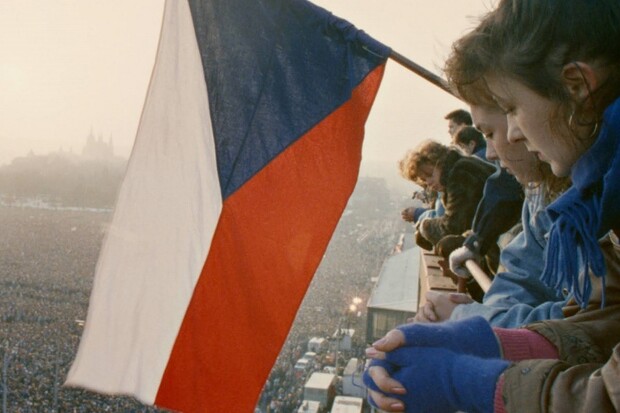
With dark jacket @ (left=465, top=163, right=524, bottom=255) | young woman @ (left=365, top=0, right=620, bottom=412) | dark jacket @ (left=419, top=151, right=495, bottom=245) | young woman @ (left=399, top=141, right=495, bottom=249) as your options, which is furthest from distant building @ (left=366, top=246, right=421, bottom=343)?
young woman @ (left=365, top=0, right=620, bottom=412)

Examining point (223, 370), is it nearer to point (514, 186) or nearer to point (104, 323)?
point (104, 323)

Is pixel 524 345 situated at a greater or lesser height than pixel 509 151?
lesser

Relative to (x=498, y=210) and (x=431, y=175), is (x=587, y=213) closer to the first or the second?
(x=498, y=210)

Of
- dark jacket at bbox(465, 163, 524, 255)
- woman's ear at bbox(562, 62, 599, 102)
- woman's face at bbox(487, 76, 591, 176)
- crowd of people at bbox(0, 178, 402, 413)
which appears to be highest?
woman's ear at bbox(562, 62, 599, 102)

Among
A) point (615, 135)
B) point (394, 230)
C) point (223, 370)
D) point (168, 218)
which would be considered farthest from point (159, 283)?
point (394, 230)

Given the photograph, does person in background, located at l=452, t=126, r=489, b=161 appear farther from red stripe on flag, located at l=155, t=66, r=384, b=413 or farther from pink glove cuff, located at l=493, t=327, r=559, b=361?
pink glove cuff, located at l=493, t=327, r=559, b=361

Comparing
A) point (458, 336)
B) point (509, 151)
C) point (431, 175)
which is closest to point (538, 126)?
point (458, 336)
